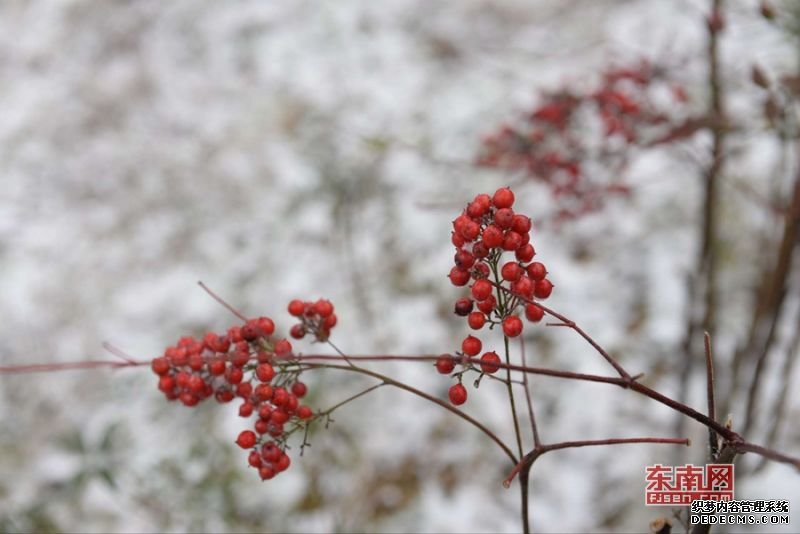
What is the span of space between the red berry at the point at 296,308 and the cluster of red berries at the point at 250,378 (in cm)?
3

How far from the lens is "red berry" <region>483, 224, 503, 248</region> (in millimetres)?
669

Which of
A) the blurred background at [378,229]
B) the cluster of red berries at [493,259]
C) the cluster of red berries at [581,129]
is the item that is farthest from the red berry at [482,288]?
the cluster of red berries at [581,129]

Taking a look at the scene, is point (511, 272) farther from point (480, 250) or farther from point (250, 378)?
point (250, 378)

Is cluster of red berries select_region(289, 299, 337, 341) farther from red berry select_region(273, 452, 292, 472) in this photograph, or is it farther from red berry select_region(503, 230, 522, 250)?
red berry select_region(503, 230, 522, 250)

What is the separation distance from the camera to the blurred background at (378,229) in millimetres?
1711

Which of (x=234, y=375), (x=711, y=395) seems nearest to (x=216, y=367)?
(x=234, y=375)

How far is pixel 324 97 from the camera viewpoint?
9.94 feet

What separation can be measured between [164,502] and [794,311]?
6.33 feet

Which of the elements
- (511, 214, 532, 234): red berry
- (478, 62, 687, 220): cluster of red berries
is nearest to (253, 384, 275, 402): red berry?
(511, 214, 532, 234): red berry

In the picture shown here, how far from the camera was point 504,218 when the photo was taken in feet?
2.20

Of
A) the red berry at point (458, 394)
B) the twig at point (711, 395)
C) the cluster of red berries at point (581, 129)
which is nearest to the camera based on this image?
the twig at point (711, 395)

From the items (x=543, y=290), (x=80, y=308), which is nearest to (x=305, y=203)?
(x=80, y=308)

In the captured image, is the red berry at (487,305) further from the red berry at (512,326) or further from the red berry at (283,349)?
the red berry at (283,349)

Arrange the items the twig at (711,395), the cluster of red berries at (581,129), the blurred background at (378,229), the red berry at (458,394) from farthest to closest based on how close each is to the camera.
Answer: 1. the blurred background at (378,229)
2. the cluster of red berries at (581,129)
3. the red berry at (458,394)
4. the twig at (711,395)
